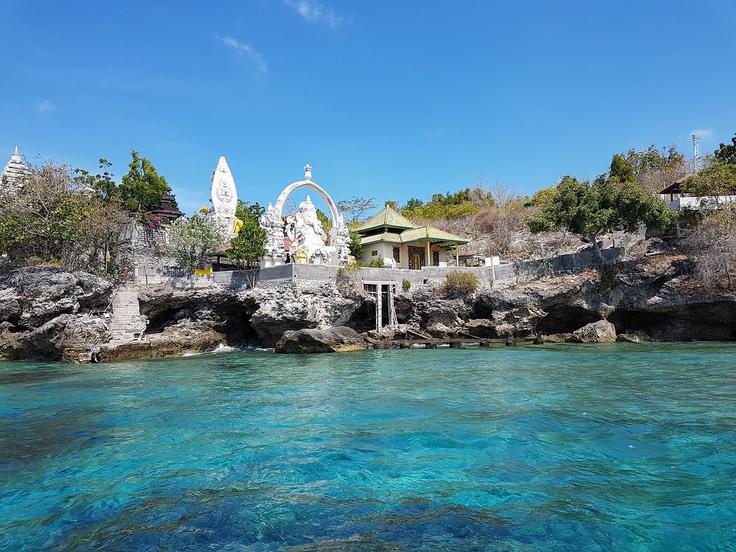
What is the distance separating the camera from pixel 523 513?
528cm

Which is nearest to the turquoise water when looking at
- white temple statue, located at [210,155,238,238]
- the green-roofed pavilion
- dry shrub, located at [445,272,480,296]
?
dry shrub, located at [445,272,480,296]

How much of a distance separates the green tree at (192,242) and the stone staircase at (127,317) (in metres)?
3.57

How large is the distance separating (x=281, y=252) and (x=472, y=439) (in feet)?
73.3

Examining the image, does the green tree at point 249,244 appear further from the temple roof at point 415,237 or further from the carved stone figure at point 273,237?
the temple roof at point 415,237

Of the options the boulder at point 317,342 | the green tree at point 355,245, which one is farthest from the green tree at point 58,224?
the green tree at point 355,245

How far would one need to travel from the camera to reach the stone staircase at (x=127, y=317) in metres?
25.0

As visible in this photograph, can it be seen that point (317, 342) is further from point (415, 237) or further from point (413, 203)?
point (413, 203)

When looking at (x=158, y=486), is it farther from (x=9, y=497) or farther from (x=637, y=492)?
(x=637, y=492)

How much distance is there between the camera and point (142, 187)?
41.8 meters

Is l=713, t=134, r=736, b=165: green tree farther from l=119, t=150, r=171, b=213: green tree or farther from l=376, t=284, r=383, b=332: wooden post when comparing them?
l=119, t=150, r=171, b=213: green tree

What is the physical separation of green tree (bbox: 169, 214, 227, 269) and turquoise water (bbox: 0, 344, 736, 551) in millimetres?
16510

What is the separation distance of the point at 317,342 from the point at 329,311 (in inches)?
145

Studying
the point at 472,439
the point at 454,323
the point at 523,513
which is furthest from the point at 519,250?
the point at 523,513

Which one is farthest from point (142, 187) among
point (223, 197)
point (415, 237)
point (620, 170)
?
point (620, 170)
